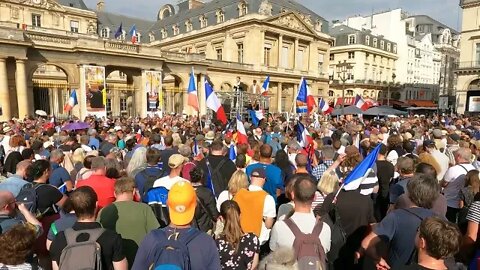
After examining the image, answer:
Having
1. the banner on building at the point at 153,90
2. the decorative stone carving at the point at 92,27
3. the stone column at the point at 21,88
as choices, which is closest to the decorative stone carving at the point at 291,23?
the banner on building at the point at 153,90

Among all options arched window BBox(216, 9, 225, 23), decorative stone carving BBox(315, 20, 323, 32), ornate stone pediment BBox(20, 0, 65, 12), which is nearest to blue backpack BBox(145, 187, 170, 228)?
arched window BBox(216, 9, 225, 23)

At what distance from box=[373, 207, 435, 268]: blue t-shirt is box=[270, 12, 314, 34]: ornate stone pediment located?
3921 cm

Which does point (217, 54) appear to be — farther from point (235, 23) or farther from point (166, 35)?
point (166, 35)

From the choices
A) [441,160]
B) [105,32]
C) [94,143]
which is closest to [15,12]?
[105,32]

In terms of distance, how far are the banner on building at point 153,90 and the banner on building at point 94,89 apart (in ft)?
11.8

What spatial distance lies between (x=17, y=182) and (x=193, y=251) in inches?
122

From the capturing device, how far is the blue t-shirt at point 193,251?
2.46 m

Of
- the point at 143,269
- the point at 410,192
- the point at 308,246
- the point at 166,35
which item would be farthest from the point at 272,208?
the point at 166,35

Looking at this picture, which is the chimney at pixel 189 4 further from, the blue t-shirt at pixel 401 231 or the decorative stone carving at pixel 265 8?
the blue t-shirt at pixel 401 231

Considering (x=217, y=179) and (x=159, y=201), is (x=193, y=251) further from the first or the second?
(x=217, y=179)

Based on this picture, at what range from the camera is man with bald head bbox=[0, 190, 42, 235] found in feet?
10.5

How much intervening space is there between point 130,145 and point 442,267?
7616 millimetres

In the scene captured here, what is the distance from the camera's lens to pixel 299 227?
309 cm

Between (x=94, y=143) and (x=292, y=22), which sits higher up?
(x=292, y=22)
